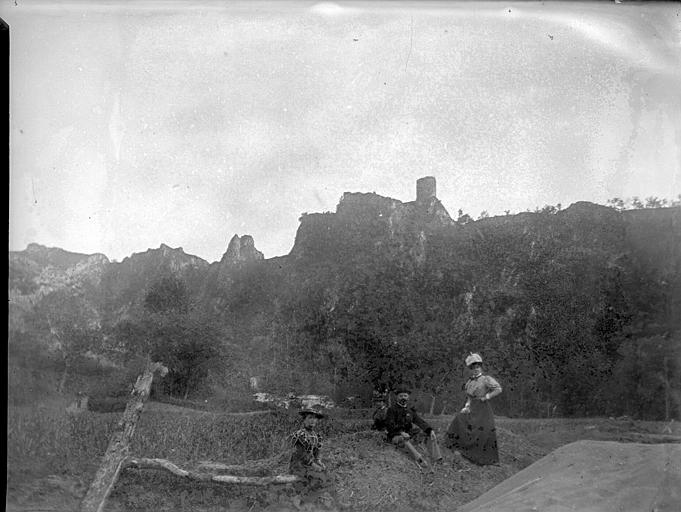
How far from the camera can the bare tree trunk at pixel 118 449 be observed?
12.8ft

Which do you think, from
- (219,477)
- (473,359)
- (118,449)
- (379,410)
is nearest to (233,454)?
(219,477)

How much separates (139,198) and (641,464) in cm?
344

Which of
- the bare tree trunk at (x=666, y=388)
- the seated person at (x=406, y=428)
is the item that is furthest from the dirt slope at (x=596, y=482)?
the seated person at (x=406, y=428)

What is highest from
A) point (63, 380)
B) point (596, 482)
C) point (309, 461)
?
point (63, 380)

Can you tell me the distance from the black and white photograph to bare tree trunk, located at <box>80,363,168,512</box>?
19 mm

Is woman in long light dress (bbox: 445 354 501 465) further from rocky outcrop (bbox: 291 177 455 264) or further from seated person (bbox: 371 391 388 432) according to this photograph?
rocky outcrop (bbox: 291 177 455 264)

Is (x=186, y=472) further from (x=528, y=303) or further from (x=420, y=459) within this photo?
(x=528, y=303)

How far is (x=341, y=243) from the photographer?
14.0 ft

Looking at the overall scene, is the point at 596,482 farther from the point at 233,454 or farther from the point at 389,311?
the point at 233,454

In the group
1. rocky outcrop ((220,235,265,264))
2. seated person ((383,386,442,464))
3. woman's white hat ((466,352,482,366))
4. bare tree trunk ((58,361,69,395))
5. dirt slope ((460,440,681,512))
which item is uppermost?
rocky outcrop ((220,235,265,264))

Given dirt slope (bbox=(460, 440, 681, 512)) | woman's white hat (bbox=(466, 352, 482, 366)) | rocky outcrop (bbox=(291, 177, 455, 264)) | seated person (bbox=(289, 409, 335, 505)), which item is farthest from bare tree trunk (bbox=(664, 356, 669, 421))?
seated person (bbox=(289, 409, 335, 505))

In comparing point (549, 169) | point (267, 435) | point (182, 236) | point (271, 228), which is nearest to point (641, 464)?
point (549, 169)

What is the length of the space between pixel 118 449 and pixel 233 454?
27.2 inches

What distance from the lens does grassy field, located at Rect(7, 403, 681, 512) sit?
3.92m
